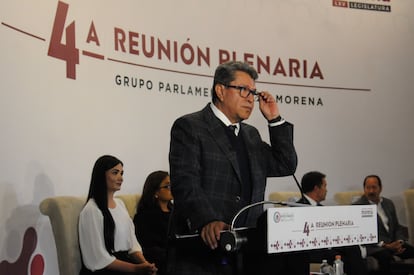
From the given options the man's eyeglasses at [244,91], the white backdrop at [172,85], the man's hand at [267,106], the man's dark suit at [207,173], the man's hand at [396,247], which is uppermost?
the white backdrop at [172,85]

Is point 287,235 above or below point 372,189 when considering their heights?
below

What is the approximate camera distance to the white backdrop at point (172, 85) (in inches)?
157

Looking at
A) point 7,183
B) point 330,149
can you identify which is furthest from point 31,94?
point 330,149

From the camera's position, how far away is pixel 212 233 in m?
Result: 1.82

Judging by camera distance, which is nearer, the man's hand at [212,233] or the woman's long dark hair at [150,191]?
the man's hand at [212,233]

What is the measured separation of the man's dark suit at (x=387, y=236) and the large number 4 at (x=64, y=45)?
8.93ft

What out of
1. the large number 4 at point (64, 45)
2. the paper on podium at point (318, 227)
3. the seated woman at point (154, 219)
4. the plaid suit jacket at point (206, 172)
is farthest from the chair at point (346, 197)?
the paper on podium at point (318, 227)

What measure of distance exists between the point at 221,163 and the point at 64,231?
1912 millimetres

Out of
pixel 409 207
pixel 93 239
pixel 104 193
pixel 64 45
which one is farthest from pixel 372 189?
pixel 64 45

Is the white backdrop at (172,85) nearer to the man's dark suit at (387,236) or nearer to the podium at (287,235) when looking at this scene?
the man's dark suit at (387,236)

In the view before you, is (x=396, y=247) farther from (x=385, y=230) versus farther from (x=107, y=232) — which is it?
(x=107, y=232)

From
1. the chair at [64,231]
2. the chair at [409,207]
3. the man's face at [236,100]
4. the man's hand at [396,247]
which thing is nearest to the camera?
the man's face at [236,100]

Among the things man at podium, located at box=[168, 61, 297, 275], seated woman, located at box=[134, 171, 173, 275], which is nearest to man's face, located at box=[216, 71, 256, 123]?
man at podium, located at box=[168, 61, 297, 275]

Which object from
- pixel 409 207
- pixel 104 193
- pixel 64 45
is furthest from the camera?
pixel 409 207
